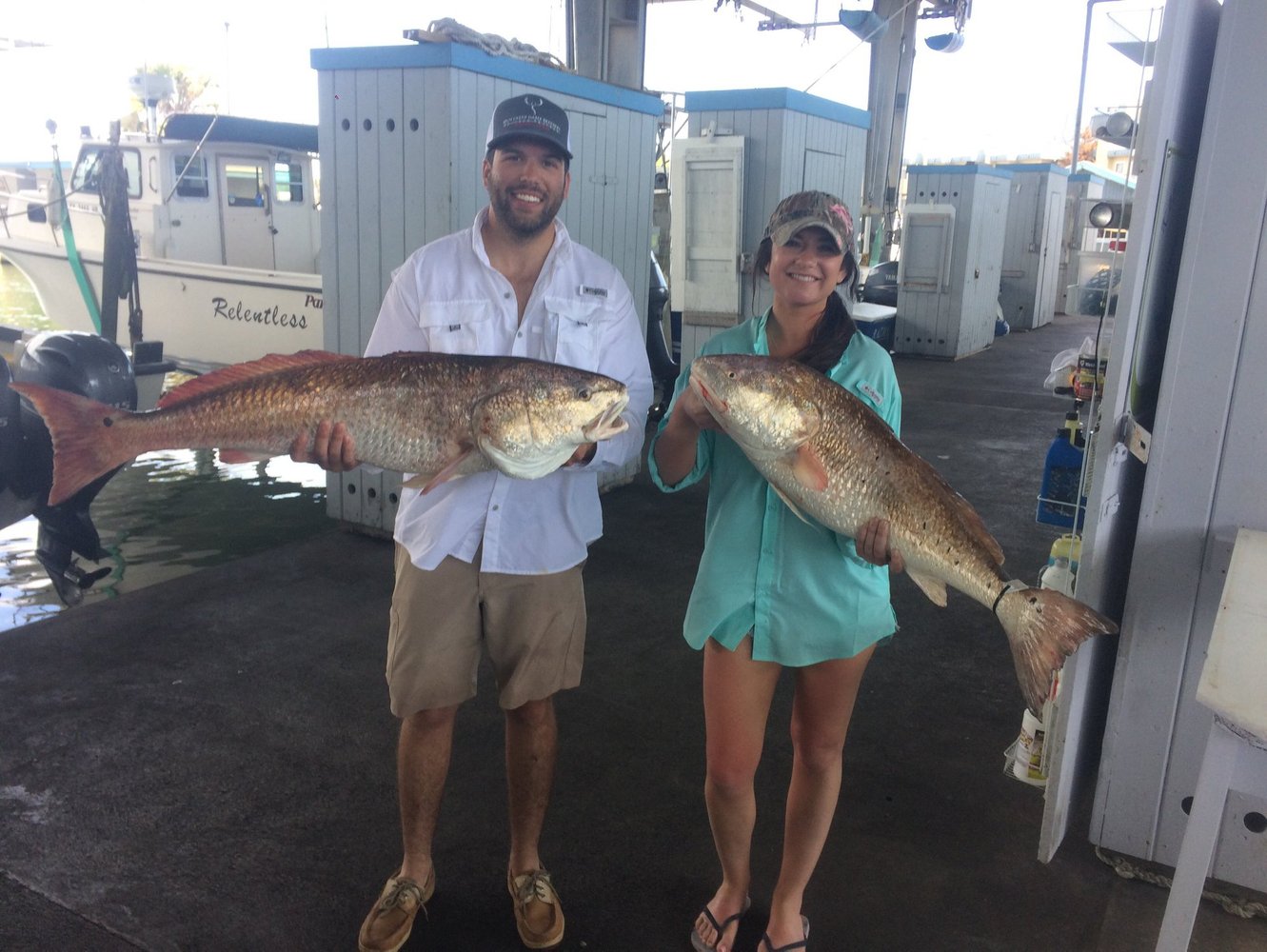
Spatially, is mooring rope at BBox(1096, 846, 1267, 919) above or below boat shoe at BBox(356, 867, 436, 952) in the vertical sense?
below

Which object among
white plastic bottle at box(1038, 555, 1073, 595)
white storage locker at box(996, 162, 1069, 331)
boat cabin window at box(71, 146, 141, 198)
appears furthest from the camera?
white storage locker at box(996, 162, 1069, 331)

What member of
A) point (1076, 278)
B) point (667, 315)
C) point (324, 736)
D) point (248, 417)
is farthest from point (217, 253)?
point (1076, 278)

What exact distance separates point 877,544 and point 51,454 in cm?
463

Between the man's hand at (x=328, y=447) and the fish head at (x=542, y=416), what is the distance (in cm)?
33

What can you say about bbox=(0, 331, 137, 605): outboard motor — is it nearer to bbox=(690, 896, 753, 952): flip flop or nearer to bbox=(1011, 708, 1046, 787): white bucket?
bbox=(690, 896, 753, 952): flip flop

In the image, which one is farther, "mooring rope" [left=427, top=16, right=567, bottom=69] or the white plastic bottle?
"mooring rope" [left=427, top=16, right=567, bottom=69]

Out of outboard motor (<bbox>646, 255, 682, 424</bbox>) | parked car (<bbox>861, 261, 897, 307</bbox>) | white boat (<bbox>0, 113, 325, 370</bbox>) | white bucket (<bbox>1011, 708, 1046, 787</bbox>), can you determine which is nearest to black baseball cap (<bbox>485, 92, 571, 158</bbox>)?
white bucket (<bbox>1011, 708, 1046, 787</bbox>)

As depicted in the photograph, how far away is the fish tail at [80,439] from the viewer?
2354 mm

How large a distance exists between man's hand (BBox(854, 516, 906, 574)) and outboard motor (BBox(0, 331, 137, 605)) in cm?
449

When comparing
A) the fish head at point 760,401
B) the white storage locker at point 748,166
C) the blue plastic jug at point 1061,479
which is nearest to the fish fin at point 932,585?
the fish head at point 760,401

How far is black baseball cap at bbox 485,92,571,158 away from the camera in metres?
2.46

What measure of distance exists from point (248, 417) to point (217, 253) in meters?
10.3

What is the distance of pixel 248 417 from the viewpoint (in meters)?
2.38

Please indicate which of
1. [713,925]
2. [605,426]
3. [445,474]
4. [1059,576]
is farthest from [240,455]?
[1059,576]
